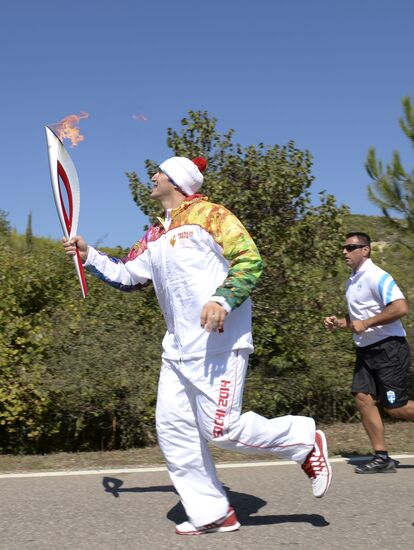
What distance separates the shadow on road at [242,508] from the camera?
13.2 ft

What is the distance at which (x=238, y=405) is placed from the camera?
12.5 ft

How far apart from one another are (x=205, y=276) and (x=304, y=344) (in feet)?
13.5

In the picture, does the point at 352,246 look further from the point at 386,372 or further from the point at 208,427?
the point at 208,427

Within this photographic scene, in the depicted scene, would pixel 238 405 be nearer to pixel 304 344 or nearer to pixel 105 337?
pixel 105 337

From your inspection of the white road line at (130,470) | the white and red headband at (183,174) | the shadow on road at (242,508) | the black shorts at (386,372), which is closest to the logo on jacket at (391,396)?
the black shorts at (386,372)

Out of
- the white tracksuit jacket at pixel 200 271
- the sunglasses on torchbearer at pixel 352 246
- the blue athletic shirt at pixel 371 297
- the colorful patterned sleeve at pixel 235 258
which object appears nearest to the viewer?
the colorful patterned sleeve at pixel 235 258

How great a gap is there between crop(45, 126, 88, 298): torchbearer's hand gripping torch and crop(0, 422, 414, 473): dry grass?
1.76m

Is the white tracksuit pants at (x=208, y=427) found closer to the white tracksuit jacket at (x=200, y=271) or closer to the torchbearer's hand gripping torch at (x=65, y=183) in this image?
the white tracksuit jacket at (x=200, y=271)

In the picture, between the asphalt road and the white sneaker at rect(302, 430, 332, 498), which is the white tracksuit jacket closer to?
the white sneaker at rect(302, 430, 332, 498)

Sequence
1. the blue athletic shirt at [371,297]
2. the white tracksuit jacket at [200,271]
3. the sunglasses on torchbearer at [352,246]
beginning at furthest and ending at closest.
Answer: the sunglasses on torchbearer at [352,246], the blue athletic shirt at [371,297], the white tracksuit jacket at [200,271]

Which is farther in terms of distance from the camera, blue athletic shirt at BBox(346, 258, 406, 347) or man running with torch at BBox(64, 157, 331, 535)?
blue athletic shirt at BBox(346, 258, 406, 347)

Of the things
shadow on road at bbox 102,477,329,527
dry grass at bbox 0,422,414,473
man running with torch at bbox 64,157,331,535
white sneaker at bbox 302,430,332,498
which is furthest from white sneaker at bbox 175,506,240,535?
dry grass at bbox 0,422,414,473

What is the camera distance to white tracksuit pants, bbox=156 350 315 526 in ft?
12.4

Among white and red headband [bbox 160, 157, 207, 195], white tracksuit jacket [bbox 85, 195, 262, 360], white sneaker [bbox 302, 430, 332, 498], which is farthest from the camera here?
white and red headband [bbox 160, 157, 207, 195]
